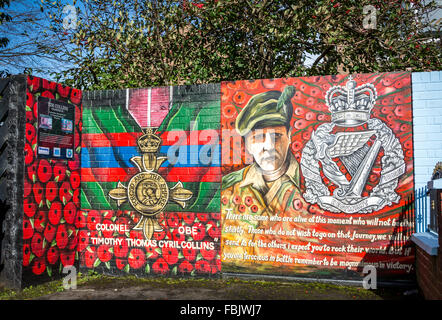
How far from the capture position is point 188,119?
707 centimetres

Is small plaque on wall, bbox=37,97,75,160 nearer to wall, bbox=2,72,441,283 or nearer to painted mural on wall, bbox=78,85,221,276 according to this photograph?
wall, bbox=2,72,441,283

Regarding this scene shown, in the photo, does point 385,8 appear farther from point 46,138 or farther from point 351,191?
point 46,138

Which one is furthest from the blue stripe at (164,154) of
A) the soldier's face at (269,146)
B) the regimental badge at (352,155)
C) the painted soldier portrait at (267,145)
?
the regimental badge at (352,155)

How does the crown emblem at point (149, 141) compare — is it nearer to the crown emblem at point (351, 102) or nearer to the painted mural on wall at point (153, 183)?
the painted mural on wall at point (153, 183)

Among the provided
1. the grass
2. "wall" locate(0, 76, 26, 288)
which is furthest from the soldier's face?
"wall" locate(0, 76, 26, 288)

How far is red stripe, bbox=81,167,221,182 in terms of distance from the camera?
22.7 feet

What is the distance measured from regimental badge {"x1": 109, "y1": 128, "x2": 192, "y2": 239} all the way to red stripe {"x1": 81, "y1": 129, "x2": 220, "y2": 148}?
154 millimetres

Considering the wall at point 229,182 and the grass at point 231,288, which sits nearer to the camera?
the grass at point 231,288

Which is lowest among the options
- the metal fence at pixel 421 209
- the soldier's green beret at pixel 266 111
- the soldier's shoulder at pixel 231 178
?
the metal fence at pixel 421 209

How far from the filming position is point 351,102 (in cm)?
638

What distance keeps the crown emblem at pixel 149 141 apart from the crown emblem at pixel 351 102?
118 inches

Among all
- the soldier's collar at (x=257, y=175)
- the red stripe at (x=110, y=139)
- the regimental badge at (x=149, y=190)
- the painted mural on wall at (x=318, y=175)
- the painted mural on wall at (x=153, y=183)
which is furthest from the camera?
the red stripe at (x=110, y=139)

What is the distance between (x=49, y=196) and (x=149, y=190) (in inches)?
65.1

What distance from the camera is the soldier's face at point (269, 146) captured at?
6625mm
